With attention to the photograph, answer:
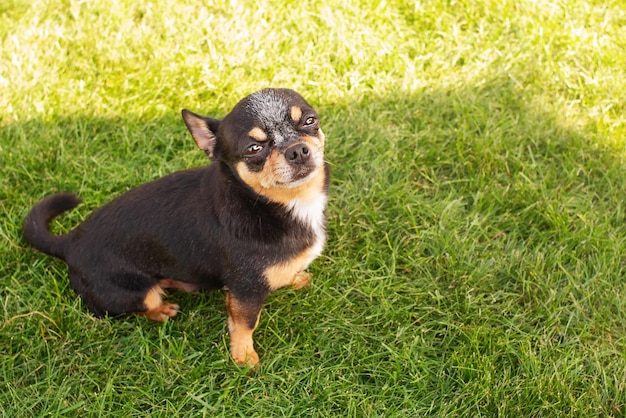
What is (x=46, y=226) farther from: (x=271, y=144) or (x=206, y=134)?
(x=271, y=144)

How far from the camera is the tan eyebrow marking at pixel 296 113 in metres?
3.08

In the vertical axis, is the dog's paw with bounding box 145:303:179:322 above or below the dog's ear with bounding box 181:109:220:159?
below

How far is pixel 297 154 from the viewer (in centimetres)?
298

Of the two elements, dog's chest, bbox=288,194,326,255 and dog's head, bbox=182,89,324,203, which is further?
dog's chest, bbox=288,194,326,255

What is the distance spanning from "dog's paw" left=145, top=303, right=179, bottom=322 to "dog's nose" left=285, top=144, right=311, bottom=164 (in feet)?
4.14

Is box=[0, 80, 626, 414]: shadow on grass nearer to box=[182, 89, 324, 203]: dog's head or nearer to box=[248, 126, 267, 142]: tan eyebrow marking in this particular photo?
box=[182, 89, 324, 203]: dog's head

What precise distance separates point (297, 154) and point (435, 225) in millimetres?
1429

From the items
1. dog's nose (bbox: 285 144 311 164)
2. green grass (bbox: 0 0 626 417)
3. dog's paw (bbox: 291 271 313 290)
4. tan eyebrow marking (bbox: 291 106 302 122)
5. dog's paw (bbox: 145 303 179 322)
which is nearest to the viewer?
dog's nose (bbox: 285 144 311 164)

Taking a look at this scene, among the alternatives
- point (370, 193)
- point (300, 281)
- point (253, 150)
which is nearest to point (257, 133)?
point (253, 150)

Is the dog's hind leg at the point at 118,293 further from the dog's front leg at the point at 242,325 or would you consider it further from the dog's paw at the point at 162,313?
the dog's front leg at the point at 242,325

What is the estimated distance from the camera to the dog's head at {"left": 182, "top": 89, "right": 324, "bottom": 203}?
3.01 m

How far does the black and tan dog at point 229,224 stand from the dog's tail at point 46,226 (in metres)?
0.06

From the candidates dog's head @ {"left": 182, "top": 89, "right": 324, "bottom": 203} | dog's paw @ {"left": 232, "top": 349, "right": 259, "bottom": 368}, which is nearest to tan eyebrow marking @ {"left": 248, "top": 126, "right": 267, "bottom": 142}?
dog's head @ {"left": 182, "top": 89, "right": 324, "bottom": 203}

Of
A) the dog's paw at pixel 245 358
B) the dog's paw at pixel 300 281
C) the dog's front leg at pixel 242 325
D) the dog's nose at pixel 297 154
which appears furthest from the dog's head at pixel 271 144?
the dog's paw at pixel 245 358
